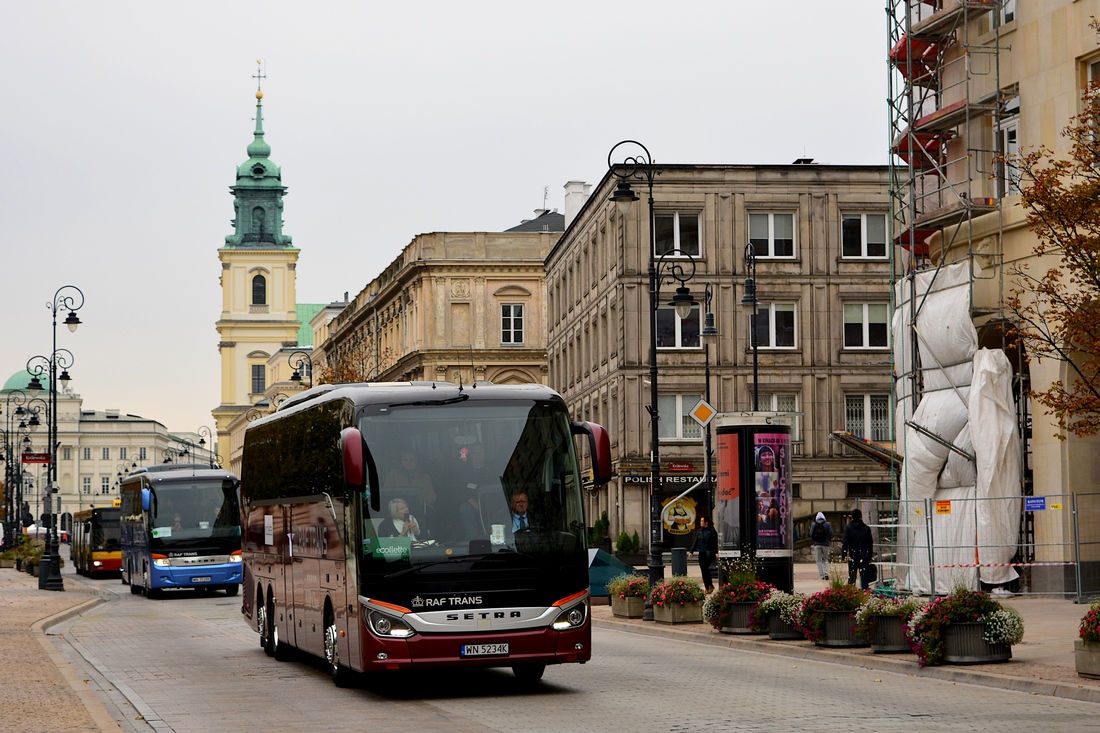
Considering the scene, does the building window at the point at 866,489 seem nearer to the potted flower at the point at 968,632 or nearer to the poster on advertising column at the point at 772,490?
the poster on advertising column at the point at 772,490

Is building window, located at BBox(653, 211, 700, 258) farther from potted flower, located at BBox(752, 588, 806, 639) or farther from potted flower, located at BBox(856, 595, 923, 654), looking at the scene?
potted flower, located at BBox(856, 595, 923, 654)

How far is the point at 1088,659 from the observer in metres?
15.5

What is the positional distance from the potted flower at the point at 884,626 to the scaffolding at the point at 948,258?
982 centimetres

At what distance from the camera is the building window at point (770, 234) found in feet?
199

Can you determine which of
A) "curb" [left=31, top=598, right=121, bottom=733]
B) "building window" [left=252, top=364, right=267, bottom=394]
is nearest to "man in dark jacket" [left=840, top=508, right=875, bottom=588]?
"curb" [left=31, top=598, right=121, bottom=733]

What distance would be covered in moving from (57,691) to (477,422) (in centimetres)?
502

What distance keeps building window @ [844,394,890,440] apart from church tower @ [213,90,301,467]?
374 ft

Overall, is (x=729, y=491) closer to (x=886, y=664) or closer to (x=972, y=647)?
(x=886, y=664)

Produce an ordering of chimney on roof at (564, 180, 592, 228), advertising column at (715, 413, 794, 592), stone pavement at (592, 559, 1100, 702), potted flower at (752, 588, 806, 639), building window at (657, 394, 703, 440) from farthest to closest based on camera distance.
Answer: chimney on roof at (564, 180, 592, 228) < building window at (657, 394, 703, 440) < advertising column at (715, 413, 794, 592) < potted flower at (752, 588, 806, 639) < stone pavement at (592, 559, 1100, 702)

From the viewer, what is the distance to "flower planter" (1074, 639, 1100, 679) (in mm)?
15406

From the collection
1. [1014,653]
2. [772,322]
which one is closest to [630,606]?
[1014,653]

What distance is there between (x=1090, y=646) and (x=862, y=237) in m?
46.8

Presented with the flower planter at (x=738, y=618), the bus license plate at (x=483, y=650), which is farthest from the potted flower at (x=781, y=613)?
the bus license plate at (x=483, y=650)

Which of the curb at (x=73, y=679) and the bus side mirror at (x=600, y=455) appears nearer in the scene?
the curb at (x=73, y=679)
